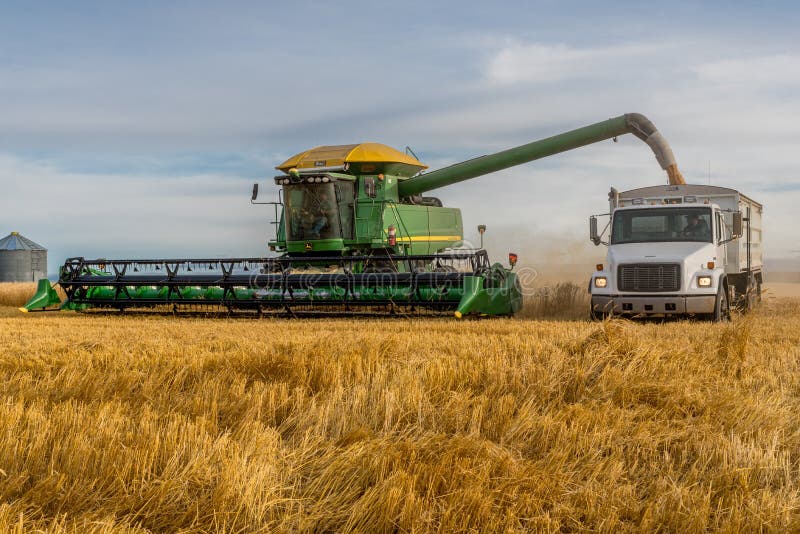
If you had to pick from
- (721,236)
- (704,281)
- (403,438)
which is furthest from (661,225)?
(403,438)

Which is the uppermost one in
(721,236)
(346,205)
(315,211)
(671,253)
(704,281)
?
(346,205)

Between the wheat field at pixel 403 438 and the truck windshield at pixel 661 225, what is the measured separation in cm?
542

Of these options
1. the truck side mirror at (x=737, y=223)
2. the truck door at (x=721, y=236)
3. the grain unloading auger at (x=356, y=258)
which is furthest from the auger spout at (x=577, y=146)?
the truck side mirror at (x=737, y=223)

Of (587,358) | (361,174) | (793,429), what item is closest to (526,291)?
(361,174)

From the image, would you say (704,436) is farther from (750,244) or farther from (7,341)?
(750,244)

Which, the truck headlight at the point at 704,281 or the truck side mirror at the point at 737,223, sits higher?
the truck side mirror at the point at 737,223

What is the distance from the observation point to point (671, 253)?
11.8 meters

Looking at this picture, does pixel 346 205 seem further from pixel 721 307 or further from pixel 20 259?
pixel 20 259

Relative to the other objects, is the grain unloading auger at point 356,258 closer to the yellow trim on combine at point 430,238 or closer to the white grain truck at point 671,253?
the yellow trim on combine at point 430,238

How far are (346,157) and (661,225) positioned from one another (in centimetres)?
595

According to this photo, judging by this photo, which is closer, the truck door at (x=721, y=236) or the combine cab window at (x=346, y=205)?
the truck door at (x=721, y=236)

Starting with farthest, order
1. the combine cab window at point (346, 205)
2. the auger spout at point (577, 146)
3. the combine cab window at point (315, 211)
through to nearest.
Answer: the auger spout at point (577, 146) < the combine cab window at point (346, 205) < the combine cab window at point (315, 211)

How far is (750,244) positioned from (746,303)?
1144mm

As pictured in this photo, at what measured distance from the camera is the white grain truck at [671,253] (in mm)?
11570
